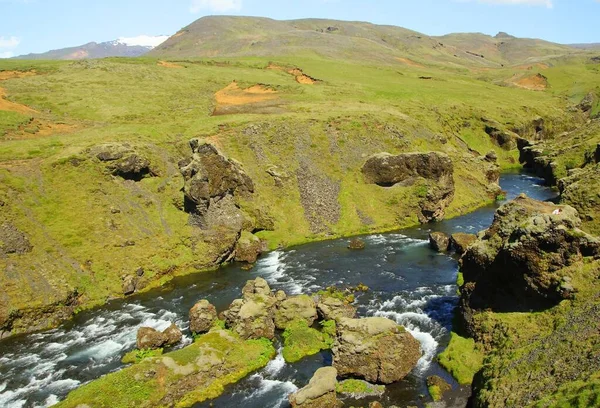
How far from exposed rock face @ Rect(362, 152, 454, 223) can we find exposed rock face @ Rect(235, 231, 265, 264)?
23.5m

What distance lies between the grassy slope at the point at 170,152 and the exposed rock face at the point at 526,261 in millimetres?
29040

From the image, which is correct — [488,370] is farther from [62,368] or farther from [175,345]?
[62,368]

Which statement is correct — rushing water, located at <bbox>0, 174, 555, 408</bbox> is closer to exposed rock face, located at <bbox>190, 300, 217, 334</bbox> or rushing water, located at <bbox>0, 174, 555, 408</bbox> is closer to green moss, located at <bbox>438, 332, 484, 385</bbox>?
green moss, located at <bbox>438, 332, 484, 385</bbox>

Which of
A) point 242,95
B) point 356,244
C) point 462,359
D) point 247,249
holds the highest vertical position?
point 242,95

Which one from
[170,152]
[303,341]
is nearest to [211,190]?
[170,152]

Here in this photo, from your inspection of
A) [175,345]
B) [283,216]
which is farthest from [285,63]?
[175,345]

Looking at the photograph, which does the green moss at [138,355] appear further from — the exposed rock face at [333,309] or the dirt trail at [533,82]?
the dirt trail at [533,82]

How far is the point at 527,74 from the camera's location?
601 feet

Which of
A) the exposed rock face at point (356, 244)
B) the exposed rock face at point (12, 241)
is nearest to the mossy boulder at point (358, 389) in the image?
the exposed rock face at point (356, 244)

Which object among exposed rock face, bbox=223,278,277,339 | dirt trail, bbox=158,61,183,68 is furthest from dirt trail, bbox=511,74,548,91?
exposed rock face, bbox=223,278,277,339

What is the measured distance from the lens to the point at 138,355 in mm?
35406

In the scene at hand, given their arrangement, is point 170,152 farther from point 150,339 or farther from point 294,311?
point 294,311

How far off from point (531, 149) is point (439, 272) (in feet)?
216

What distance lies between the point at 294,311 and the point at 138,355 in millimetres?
13186
